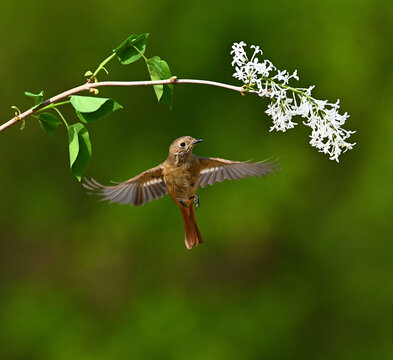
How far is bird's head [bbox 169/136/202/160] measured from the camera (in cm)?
124

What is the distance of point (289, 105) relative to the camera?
100cm

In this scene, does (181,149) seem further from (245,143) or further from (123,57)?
(245,143)

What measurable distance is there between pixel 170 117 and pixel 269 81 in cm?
303

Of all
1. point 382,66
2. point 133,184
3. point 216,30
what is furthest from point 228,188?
point 133,184

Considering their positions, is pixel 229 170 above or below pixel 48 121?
above

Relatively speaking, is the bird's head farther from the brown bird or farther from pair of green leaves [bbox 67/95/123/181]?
pair of green leaves [bbox 67/95/123/181]

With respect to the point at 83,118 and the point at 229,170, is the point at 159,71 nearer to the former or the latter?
the point at 83,118

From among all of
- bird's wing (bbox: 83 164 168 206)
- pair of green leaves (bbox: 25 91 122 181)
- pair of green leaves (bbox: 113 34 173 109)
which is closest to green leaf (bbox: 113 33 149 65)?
pair of green leaves (bbox: 113 34 173 109)

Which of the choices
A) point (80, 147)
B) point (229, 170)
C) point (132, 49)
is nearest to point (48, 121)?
point (80, 147)

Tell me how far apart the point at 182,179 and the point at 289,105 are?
34 centimetres

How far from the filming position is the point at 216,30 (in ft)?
13.4

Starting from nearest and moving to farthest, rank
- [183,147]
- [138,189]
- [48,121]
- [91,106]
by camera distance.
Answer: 1. [91,106]
2. [48,121]
3. [183,147]
4. [138,189]

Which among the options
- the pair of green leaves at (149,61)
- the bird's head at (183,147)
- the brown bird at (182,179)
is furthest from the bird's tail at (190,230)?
the pair of green leaves at (149,61)

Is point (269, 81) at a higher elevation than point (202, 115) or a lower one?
lower
